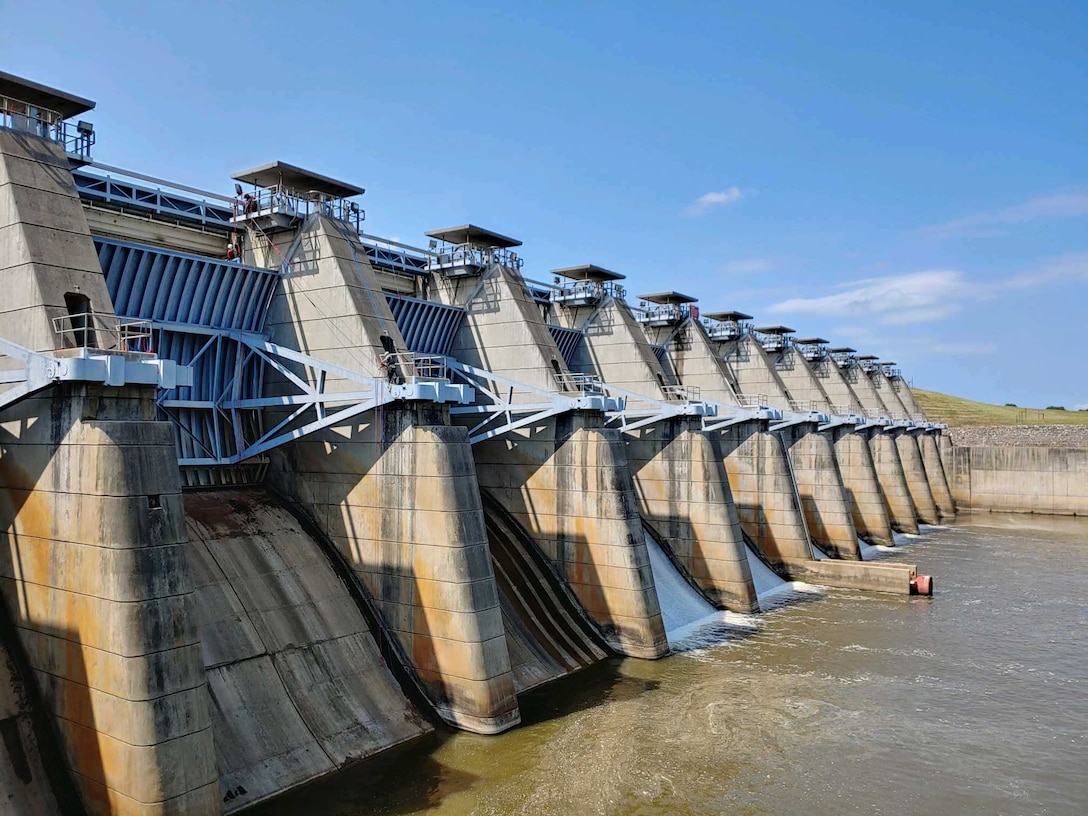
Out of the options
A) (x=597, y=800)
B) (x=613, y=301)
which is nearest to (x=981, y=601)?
(x=613, y=301)

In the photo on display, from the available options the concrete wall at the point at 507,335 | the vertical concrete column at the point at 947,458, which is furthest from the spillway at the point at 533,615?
the vertical concrete column at the point at 947,458

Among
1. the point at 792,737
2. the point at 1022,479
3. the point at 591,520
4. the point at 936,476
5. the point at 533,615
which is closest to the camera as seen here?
the point at 792,737

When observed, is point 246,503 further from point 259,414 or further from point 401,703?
point 401,703

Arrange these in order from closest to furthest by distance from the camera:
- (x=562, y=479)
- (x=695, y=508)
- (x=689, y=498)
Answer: (x=562, y=479) < (x=695, y=508) < (x=689, y=498)

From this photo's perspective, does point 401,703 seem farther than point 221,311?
No

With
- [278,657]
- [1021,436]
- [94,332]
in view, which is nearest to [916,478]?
[1021,436]

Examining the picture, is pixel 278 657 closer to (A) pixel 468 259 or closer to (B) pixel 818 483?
(A) pixel 468 259

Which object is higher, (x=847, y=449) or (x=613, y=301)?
(x=613, y=301)
